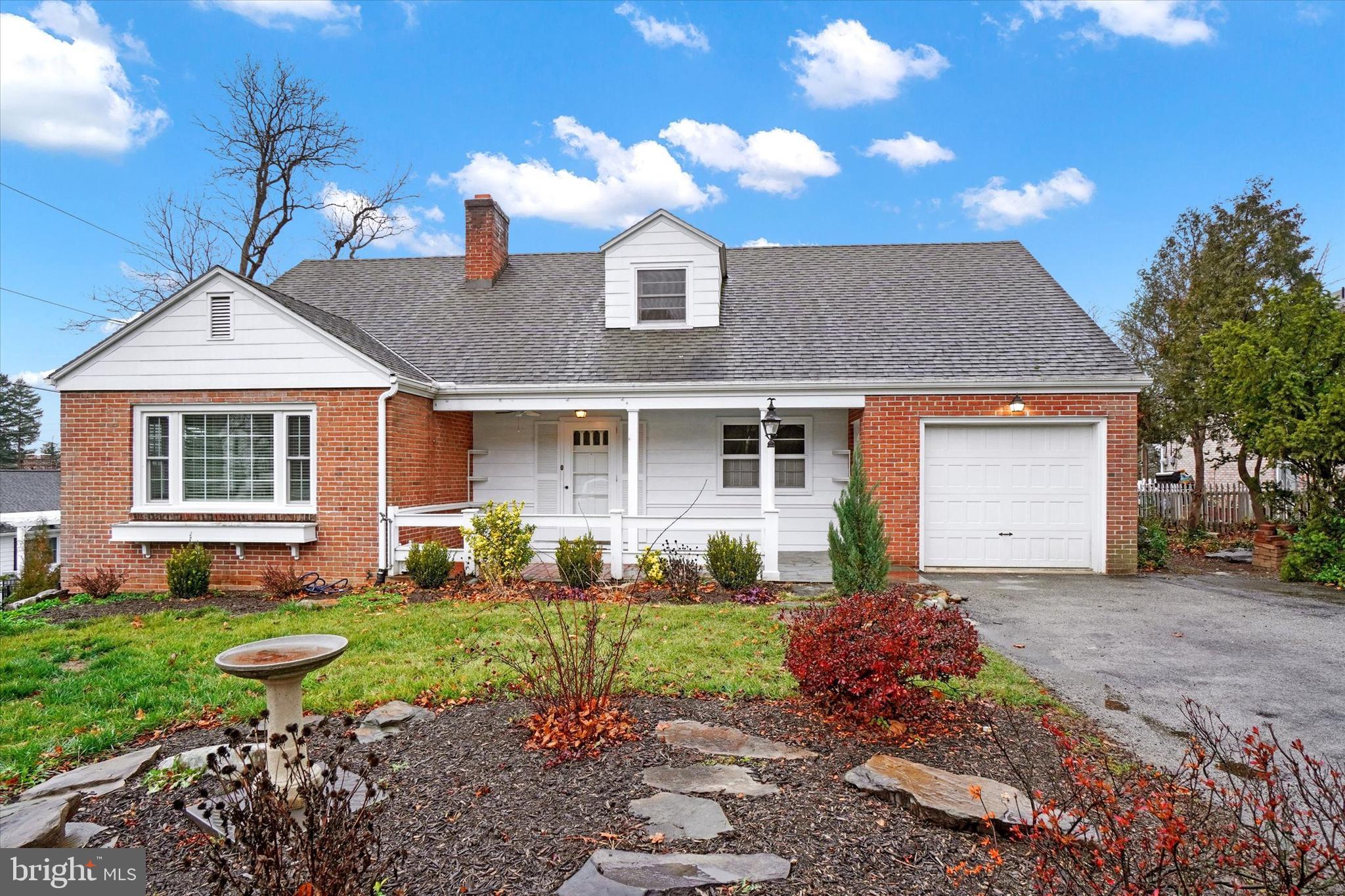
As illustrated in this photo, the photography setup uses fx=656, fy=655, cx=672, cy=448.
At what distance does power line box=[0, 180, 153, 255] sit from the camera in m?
13.6

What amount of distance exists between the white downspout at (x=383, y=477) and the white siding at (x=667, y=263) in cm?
454

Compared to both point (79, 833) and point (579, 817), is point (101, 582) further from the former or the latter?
point (579, 817)

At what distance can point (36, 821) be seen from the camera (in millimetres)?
2912

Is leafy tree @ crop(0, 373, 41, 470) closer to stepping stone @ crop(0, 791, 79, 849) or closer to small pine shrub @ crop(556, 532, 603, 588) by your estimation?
small pine shrub @ crop(556, 532, 603, 588)

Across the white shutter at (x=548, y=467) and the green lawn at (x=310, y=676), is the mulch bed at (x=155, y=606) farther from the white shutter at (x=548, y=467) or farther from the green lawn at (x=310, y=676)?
the white shutter at (x=548, y=467)

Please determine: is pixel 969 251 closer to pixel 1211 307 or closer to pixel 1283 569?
pixel 1211 307

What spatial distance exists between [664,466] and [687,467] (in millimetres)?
433

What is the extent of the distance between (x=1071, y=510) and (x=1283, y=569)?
9.93 feet

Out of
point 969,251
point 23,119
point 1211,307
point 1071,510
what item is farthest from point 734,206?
point 23,119

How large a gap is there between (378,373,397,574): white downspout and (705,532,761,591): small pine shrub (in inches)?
188

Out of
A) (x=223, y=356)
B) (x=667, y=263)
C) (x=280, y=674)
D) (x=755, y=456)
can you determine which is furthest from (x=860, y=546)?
(x=223, y=356)

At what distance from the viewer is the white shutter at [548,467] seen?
41.1ft

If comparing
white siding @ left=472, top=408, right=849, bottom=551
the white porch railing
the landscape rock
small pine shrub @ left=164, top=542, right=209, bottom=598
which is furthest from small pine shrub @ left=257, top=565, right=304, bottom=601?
the landscape rock

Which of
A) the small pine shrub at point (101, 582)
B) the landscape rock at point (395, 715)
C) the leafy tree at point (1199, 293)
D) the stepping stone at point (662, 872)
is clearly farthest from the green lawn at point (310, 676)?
the leafy tree at point (1199, 293)
